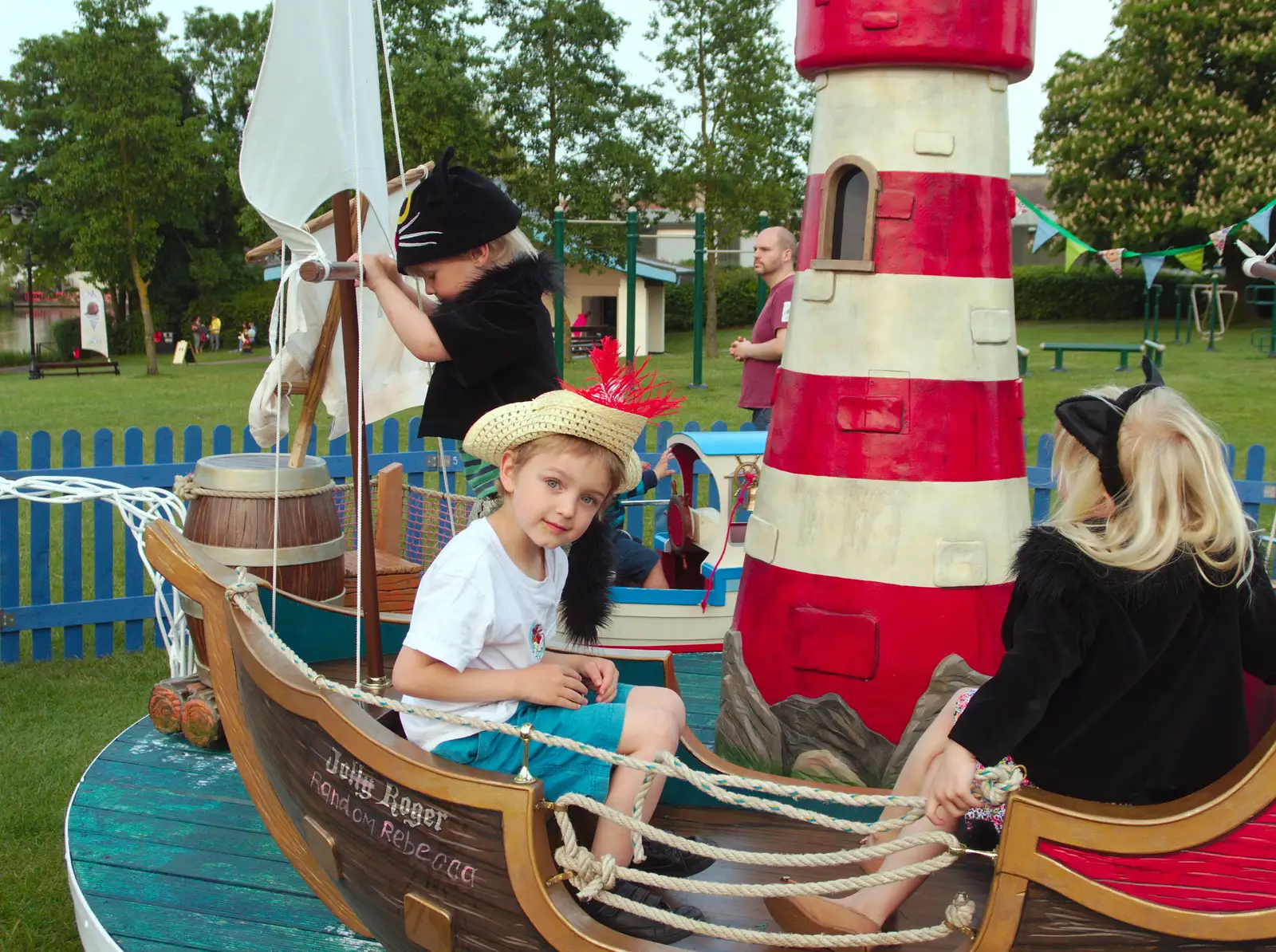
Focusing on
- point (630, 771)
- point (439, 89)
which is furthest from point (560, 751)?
point (439, 89)

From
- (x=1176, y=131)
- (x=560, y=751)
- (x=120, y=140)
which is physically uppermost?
(x=1176, y=131)

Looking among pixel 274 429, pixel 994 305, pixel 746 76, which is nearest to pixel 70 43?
pixel 746 76

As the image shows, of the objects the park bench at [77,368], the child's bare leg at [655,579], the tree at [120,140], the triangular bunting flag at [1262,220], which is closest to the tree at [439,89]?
the tree at [120,140]

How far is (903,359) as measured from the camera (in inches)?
118

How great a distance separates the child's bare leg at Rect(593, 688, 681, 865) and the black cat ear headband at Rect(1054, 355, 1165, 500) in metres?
1.02

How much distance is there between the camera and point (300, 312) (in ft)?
10.8

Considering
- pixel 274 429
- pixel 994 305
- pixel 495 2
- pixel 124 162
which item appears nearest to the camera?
pixel 994 305

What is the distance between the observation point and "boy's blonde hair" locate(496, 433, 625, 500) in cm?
243

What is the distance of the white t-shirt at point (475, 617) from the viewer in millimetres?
2344

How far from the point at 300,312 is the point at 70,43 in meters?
26.6

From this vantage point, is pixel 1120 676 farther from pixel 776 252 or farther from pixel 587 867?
pixel 776 252

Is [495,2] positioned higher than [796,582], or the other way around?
[495,2]

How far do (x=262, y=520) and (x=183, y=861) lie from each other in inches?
44.7

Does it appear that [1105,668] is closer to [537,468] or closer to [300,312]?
[537,468]
